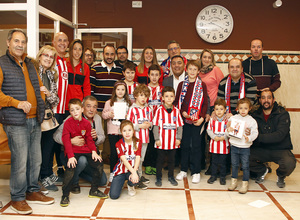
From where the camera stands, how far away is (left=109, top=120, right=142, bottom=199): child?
10.9ft

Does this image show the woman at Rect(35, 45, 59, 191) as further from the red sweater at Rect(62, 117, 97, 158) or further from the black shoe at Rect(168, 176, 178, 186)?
the black shoe at Rect(168, 176, 178, 186)

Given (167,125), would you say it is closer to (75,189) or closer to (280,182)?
(75,189)

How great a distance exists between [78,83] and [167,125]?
1.14 m

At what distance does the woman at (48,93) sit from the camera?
3.20m

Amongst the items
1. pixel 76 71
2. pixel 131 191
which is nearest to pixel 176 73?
pixel 76 71

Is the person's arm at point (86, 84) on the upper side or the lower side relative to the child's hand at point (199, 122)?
upper

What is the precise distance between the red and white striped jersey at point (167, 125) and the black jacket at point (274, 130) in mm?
1024

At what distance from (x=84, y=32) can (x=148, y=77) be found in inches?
78.4

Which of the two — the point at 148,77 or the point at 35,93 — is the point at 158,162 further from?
the point at 35,93

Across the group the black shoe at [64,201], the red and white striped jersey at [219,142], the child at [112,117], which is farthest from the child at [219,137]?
the black shoe at [64,201]

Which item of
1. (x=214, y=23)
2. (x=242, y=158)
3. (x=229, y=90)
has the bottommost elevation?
(x=242, y=158)

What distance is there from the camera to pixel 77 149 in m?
3.32

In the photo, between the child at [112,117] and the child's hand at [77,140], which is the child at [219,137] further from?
the child's hand at [77,140]

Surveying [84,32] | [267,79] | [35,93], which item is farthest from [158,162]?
[84,32]
